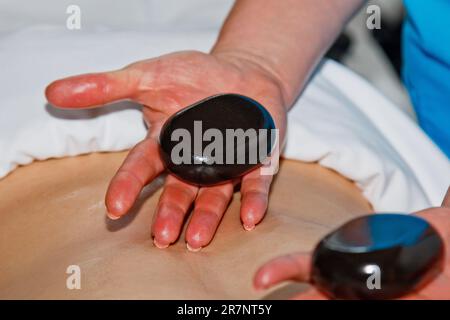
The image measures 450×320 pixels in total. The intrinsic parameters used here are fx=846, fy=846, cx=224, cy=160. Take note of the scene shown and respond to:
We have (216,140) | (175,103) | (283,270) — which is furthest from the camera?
(175,103)

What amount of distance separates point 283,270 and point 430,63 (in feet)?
2.40

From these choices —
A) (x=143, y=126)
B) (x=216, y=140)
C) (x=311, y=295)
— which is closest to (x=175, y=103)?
(x=143, y=126)

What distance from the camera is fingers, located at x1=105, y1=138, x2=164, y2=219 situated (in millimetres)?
1004

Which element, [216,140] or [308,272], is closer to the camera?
[308,272]

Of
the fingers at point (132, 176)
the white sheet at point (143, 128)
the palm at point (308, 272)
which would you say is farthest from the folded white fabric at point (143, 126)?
the palm at point (308, 272)

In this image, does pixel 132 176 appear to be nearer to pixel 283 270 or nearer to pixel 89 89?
pixel 89 89

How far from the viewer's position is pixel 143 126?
47.8 inches

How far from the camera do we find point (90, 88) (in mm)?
1122

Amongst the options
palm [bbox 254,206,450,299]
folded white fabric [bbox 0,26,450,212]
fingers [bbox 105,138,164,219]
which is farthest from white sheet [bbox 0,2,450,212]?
palm [bbox 254,206,450,299]

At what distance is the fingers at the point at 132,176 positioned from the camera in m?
1.00

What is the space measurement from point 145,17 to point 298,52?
0.99 feet

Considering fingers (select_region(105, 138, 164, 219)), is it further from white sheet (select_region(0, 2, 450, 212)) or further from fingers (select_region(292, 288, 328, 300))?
fingers (select_region(292, 288, 328, 300))

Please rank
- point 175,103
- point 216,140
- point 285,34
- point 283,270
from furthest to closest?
1. point 285,34
2. point 175,103
3. point 216,140
4. point 283,270

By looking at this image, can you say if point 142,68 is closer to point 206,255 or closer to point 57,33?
point 57,33
